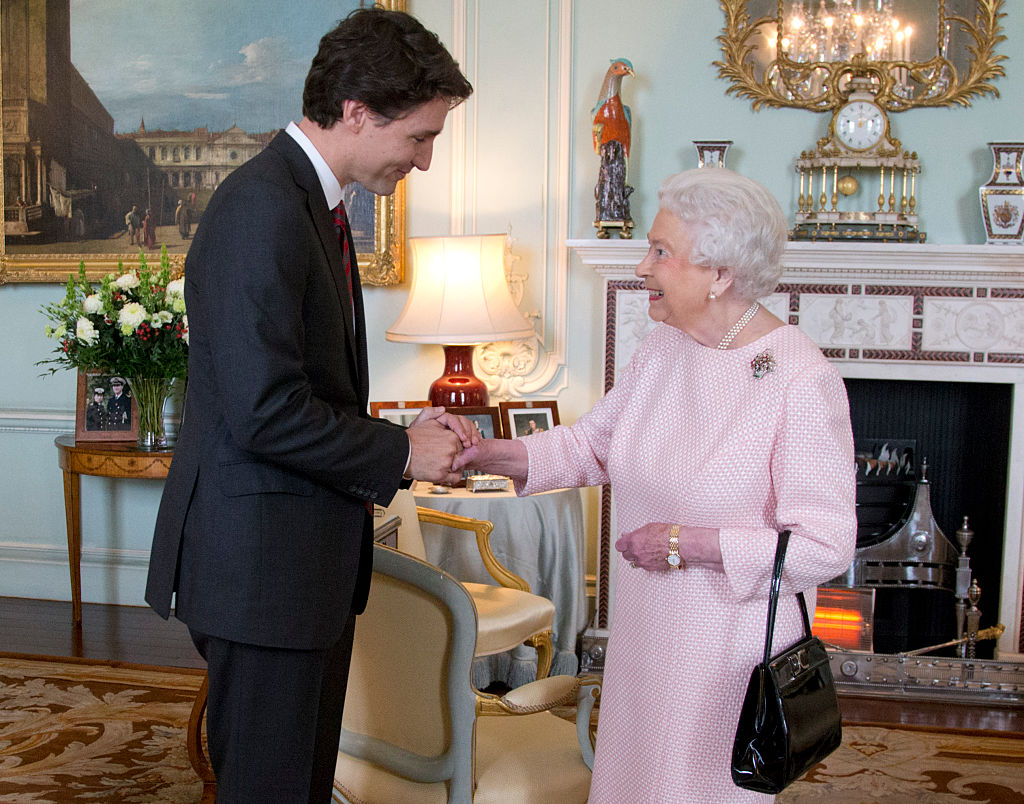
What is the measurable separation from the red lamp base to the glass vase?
118cm

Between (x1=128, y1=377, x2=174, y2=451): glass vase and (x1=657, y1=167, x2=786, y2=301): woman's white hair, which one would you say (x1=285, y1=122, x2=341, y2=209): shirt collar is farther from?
(x1=128, y1=377, x2=174, y2=451): glass vase

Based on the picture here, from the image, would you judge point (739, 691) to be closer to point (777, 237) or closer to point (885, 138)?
point (777, 237)

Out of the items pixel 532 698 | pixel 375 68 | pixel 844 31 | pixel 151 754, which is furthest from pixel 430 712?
pixel 844 31

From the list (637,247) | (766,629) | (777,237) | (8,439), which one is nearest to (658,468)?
(766,629)

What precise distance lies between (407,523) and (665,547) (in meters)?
1.77

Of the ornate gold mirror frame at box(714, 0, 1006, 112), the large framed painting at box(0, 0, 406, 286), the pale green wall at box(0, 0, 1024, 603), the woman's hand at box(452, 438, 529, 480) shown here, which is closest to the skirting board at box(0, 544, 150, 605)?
the large framed painting at box(0, 0, 406, 286)

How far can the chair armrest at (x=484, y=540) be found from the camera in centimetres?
361

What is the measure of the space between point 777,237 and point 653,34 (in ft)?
9.51

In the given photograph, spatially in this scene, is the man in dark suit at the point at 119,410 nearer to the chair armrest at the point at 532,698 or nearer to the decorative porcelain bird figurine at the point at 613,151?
the decorative porcelain bird figurine at the point at 613,151

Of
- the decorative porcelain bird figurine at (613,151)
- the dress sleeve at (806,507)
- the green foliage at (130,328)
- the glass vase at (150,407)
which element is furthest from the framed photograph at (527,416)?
the dress sleeve at (806,507)

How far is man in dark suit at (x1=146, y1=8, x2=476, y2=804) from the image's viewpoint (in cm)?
154

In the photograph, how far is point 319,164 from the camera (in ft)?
5.68

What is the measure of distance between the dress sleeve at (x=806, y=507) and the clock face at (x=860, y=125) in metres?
2.90

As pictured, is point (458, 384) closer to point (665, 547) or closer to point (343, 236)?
point (343, 236)
